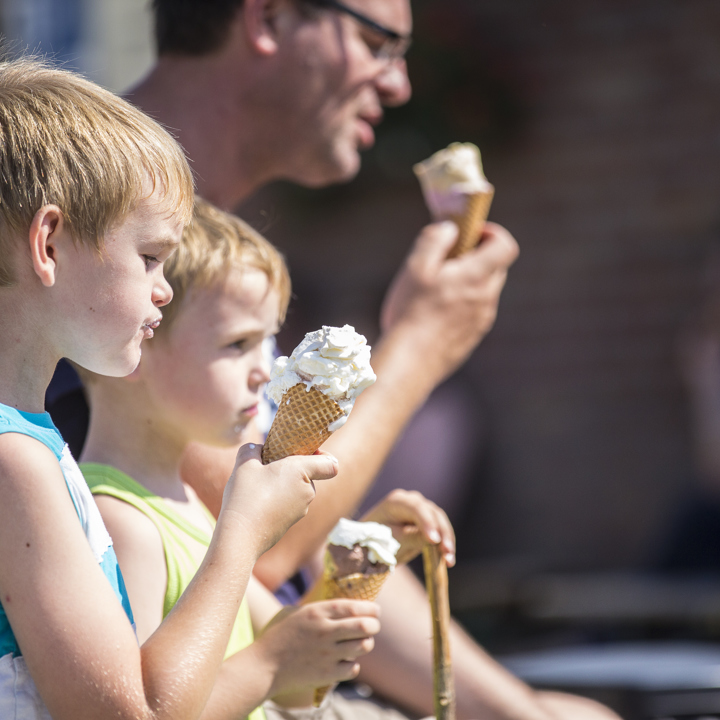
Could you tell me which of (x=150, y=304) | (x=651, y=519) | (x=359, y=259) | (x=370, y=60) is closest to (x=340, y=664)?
(x=150, y=304)

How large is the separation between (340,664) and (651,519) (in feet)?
11.5

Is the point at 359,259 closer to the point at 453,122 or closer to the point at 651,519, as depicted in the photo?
the point at 453,122

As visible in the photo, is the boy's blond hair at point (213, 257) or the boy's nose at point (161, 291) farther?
the boy's blond hair at point (213, 257)

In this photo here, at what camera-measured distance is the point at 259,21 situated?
7.04 ft

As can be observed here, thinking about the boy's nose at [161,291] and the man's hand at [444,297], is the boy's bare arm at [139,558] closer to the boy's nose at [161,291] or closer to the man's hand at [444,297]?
the boy's nose at [161,291]

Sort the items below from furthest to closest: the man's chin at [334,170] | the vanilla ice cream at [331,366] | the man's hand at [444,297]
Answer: the man's chin at [334,170]
the man's hand at [444,297]
the vanilla ice cream at [331,366]

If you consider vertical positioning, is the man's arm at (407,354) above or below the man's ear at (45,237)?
above

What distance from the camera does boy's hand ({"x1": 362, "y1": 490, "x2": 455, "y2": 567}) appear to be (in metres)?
1.44

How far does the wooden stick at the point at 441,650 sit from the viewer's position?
135 centimetres

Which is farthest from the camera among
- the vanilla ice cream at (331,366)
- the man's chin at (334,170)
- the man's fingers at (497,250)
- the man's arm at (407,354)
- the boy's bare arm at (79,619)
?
the man's chin at (334,170)

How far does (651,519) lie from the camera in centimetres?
449

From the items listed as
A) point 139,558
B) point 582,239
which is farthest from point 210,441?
point 582,239

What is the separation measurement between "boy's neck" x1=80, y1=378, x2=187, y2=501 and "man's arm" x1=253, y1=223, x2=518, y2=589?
308mm

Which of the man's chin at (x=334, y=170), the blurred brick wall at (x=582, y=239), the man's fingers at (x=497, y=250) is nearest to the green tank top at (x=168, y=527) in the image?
the man's fingers at (x=497, y=250)
